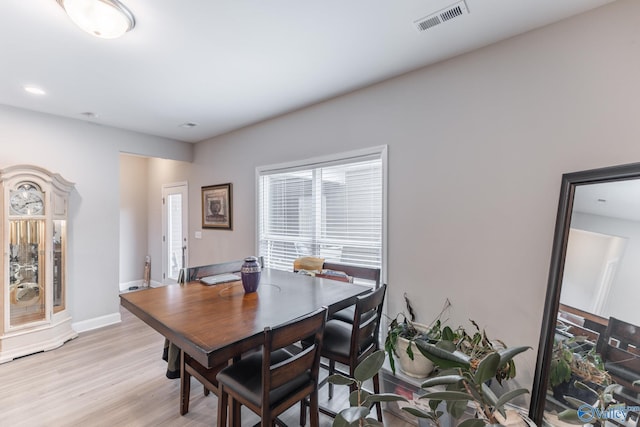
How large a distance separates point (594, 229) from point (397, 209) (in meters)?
1.27

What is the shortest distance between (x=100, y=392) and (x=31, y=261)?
72.5 inches

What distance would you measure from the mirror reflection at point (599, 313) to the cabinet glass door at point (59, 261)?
473 centimetres

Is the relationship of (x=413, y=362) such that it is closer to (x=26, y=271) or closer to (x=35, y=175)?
(x=26, y=271)

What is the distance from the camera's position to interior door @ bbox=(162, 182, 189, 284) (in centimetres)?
501

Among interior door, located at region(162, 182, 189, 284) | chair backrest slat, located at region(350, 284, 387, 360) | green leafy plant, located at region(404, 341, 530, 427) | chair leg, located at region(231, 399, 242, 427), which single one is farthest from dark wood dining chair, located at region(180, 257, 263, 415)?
interior door, located at region(162, 182, 189, 284)

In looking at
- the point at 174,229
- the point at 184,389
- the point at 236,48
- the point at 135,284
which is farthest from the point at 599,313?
the point at 135,284

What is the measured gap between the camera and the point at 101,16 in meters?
1.60

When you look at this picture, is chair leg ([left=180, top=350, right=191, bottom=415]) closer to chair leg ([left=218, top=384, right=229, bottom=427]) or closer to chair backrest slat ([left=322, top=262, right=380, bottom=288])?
chair leg ([left=218, top=384, right=229, bottom=427])

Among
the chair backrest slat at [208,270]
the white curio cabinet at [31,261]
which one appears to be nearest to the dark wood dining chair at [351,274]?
the chair backrest slat at [208,270]

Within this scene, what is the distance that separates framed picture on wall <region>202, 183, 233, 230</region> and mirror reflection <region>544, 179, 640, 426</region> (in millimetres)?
3760

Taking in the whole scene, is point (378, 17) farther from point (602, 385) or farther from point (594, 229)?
point (602, 385)

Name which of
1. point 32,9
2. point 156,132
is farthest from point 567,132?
point 156,132

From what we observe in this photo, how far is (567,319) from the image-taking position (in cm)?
158

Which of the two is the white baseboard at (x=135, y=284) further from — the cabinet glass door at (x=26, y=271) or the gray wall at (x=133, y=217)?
the cabinet glass door at (x=26, y=271)
